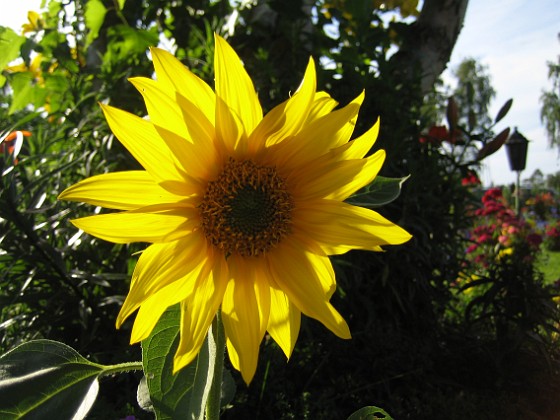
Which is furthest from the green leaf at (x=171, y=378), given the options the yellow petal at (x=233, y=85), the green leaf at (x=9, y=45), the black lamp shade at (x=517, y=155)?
the black lamp shade at (x=517, y=155)

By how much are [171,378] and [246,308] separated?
6.1 inches

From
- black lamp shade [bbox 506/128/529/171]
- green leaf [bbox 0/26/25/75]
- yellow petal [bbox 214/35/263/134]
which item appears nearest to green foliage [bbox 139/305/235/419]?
yellow petal [bbox 214/35/263/134]

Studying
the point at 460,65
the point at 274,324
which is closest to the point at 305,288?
the point at 274,324

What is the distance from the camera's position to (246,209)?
952 mm

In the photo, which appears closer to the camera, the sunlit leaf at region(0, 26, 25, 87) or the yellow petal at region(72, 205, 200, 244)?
the yellow petal at region(72, 205, 200, 244)

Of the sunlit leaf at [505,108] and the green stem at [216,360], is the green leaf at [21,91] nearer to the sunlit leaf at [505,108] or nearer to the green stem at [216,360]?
the green stem at [216,360]

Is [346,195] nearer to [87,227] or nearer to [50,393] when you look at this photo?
[87,227]

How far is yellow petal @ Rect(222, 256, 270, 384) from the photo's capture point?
0.77 m

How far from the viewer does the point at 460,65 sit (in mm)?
39125

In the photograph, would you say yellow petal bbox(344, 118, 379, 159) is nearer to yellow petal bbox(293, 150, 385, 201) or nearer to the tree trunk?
yellow petal bbox(293, 150, 385, 201)

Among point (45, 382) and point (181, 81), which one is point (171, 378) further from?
point (181, 81)

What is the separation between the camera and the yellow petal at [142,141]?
0.76 meters

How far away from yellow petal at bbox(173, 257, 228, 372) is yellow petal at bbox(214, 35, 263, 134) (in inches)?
9.8

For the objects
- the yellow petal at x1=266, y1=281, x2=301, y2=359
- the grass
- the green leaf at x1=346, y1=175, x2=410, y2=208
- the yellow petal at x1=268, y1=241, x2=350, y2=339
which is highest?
the green leaf at x1=346, y1=175, x2=410, y2=208
